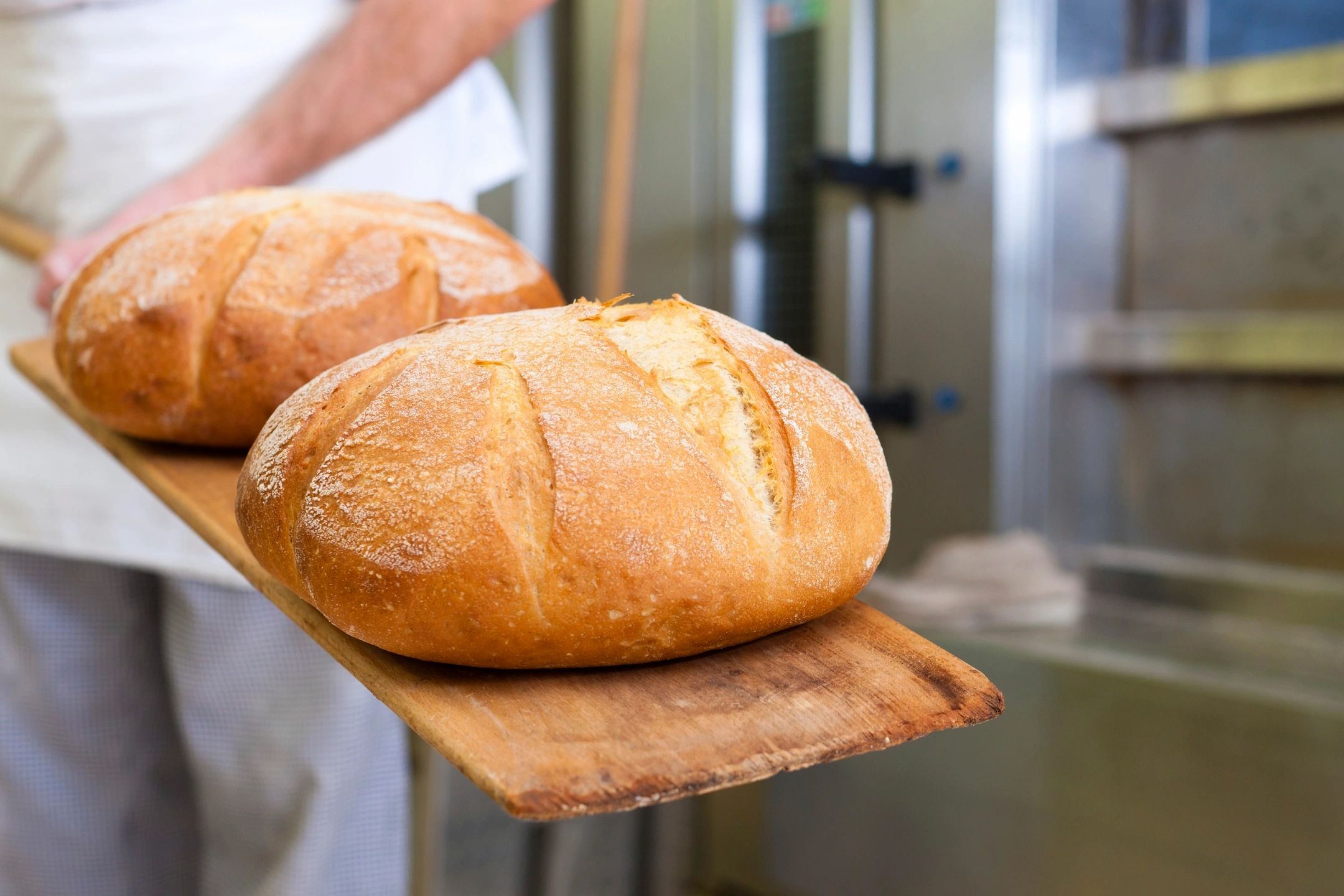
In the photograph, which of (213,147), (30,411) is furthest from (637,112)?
(30,411)

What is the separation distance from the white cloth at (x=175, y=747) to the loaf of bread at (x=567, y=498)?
0.82 meters

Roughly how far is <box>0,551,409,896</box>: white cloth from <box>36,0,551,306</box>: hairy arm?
0.47 meters

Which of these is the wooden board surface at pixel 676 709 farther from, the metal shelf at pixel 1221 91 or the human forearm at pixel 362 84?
the metal shelf at pixel 1221 91

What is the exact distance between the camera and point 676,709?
0.50m

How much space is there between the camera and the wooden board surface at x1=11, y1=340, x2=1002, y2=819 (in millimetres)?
442

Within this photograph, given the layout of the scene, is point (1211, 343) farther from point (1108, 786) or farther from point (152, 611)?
point (152, 611)

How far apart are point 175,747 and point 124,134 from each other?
843mm

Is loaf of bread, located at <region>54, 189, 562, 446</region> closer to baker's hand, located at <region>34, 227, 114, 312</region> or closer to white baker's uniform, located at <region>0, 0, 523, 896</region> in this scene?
baker's hand, located at <region>34, 227, 114, 312</region>

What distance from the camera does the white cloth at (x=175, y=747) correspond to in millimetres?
1370

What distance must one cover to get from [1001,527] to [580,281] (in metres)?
0.97

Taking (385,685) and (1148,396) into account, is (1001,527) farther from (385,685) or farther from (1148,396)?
(385,685)

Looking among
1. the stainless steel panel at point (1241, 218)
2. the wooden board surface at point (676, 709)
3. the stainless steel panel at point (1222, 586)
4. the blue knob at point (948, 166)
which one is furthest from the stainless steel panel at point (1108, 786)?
the wooden board surface at point (676, 709)

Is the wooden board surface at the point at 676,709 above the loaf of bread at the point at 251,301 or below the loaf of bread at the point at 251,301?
below

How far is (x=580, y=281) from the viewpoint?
2.30m
